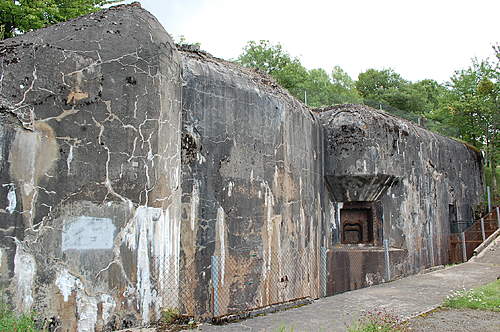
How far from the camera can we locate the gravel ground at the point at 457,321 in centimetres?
479

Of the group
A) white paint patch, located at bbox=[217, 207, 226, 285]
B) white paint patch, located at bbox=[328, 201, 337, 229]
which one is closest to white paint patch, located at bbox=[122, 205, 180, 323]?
white paint patch, located at bbox=[217, 207, 226, 285]

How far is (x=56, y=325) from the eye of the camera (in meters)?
4.47

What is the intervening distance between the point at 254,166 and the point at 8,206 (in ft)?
11.8

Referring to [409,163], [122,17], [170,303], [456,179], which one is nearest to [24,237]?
[170,303]

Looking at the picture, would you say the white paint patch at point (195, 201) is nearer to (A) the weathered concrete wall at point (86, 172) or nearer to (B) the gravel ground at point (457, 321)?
(A) the weathered concrete wall at point (86, 172)

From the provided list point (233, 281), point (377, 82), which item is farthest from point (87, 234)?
point (377, 82)

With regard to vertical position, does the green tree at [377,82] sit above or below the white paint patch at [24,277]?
above

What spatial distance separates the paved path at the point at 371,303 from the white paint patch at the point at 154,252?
2.16 ft

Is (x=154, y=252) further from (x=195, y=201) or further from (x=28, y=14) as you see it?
(x=28, y=14)

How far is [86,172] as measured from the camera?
475 centimetres

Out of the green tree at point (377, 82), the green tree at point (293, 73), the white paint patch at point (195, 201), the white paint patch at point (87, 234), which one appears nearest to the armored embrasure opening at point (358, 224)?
the white paint patch at point (195, 201)

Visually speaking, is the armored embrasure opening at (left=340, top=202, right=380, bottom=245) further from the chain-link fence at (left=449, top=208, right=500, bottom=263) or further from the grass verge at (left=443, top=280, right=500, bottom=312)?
the chain-link fence at (left=449, top=208, right=500, bottom=263)

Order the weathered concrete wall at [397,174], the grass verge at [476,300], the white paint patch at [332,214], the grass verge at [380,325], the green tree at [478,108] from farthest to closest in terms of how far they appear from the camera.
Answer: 1. the green tree at [478,108]
2. the white paint patch at [332,214]
3. the weathered concrete wall at [397,174]
4. the grass verge at [476,300]
5. the grass verge at [380,325]

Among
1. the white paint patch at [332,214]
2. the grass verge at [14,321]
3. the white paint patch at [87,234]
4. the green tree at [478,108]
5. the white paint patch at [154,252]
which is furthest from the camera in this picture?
the green tree at [478,108]
